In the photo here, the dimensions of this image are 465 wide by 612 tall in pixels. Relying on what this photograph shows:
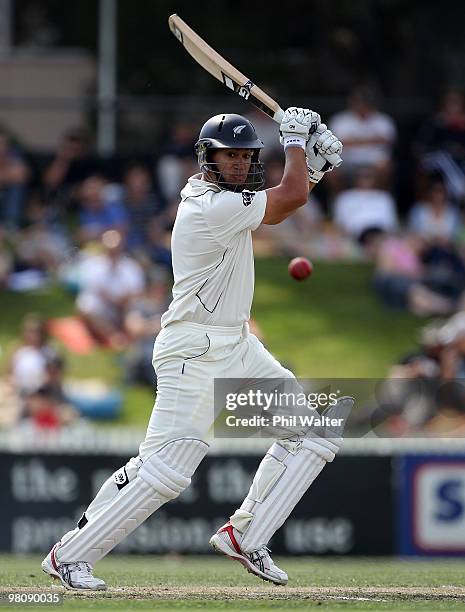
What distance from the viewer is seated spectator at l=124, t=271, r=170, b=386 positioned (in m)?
11.7

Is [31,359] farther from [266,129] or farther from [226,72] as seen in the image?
[226,72]

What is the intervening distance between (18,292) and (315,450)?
7.34 meters

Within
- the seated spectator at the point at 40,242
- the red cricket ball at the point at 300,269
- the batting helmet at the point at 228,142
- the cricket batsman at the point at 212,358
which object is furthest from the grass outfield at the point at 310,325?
the batting helmet at the point at 228,142

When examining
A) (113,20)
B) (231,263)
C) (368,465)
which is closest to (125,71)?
(113,20)

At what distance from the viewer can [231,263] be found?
229 inches

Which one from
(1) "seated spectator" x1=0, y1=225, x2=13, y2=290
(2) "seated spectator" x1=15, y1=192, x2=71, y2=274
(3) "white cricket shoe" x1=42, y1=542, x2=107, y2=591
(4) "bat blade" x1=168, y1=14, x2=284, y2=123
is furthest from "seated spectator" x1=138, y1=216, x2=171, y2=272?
(3) "white cricket shoe" x1=42, y1=542, x2=107, y2=591

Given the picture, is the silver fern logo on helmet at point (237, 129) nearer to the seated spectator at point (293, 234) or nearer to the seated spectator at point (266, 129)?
the seated spectator at point (293, 234)

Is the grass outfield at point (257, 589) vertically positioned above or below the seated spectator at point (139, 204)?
below

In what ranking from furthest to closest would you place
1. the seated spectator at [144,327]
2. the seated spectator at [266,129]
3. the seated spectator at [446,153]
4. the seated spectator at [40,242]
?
the seated spectator at [266,129], the seated spectator at [446,153], the seated spectator at [40,242], the seated spectator at [144,327]

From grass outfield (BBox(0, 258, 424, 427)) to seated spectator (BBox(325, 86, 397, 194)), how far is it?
825 millimetres

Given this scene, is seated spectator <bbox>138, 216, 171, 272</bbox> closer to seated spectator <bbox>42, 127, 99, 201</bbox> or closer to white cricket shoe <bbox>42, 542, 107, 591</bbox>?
seated spectator <bbox>42, 127, 99, 201</bbox>

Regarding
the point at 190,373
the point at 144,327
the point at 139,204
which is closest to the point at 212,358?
the point at 190,373

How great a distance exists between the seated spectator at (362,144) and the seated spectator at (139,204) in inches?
65.4

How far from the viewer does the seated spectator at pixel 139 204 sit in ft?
41.7
